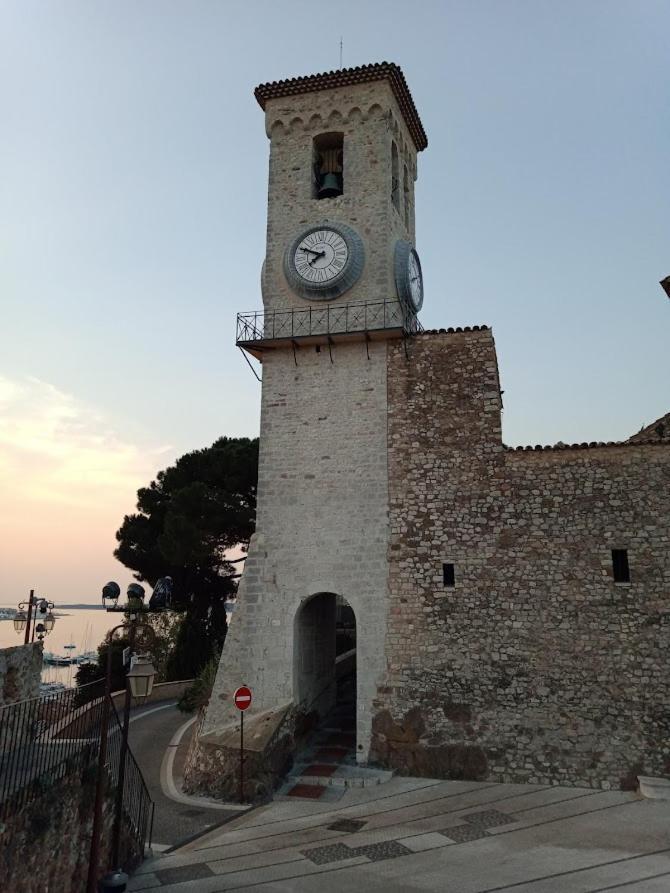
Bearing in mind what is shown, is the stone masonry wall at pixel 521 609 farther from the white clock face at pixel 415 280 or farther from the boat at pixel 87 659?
the boat at pixel 87 659

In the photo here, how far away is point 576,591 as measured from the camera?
41.7 ft

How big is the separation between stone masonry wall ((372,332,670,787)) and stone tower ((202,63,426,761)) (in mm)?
836

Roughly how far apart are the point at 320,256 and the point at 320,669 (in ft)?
35.5

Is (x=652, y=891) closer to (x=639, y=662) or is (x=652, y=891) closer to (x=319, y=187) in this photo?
(x=639, y=662)

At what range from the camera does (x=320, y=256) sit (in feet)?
51.8

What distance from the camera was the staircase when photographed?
12.2m

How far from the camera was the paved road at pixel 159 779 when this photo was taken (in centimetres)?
1049

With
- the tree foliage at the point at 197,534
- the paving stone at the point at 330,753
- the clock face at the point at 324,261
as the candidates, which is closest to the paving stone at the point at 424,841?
the paving stone at the point at 330,753

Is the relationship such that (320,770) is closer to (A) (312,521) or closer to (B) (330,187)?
(A) (312,521)

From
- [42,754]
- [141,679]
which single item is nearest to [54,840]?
[42,754]

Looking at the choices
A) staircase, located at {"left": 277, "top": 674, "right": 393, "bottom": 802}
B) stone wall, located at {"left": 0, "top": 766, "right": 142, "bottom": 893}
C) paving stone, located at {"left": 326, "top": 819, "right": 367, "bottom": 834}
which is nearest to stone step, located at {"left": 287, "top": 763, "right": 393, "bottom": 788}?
staircase, located at {"left": 277, "top": 674, "right": 393, "bottom": 802}

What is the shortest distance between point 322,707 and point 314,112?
1621 cm

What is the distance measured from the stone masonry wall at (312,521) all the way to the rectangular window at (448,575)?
1.32 metres

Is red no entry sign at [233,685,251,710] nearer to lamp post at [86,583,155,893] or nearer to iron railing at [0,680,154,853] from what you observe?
iron railing at [0,680,154,853]
